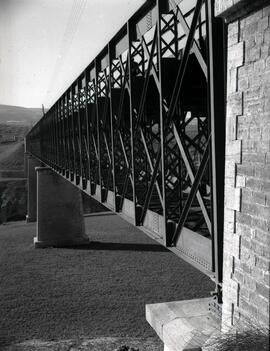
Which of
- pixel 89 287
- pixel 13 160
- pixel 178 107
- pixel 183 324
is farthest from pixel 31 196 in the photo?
pixel 13 160

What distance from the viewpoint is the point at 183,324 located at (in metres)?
6.89

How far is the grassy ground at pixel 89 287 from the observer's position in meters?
17.6

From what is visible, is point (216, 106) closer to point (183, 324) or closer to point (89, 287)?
point (183, 324)

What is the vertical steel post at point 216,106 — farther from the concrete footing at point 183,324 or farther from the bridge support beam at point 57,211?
the bridge support beam at point 57,211

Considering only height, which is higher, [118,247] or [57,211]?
[57,211]

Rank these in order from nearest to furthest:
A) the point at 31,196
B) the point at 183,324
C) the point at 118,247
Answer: the point at 183,324, the point at 118,247, the point at 31,196

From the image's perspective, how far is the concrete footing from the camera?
6.11 m

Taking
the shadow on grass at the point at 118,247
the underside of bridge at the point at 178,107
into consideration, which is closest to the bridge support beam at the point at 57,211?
the shadow on grass at the point at 118,247

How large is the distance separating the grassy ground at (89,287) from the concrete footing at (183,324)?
30.8 ft

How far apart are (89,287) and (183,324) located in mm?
15952

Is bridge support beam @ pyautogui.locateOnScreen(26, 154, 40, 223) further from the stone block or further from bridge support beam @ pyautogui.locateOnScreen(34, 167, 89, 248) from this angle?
the stone block

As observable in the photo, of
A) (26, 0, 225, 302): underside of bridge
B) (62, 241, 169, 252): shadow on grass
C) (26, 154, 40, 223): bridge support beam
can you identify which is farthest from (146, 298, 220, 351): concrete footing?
(26, 154, 40, 223): bridge support beam

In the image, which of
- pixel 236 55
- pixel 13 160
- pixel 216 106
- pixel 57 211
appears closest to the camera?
pixel 236 55

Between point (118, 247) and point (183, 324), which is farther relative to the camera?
point (118, 247)
